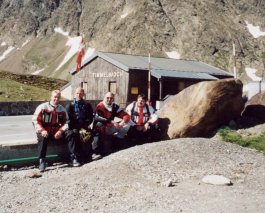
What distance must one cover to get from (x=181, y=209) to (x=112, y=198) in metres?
1.28

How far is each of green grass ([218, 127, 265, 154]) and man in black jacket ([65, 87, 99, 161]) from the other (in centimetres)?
438

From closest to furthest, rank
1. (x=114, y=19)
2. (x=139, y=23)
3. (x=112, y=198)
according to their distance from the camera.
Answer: (x=112, y=198) → (x=139, y=23) → (x=114, y=19)

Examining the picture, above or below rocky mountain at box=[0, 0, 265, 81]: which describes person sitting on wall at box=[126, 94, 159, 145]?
below

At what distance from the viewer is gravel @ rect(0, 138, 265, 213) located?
6.87 metres

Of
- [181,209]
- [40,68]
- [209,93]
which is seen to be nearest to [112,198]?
[181,209]

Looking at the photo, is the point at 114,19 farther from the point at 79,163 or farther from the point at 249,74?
the point at 79,163

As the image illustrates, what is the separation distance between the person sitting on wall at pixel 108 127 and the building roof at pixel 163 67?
1890 cm

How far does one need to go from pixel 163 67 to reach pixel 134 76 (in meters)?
2.69

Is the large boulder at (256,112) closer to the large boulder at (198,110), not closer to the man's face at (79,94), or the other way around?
the large boulder at (198,110)

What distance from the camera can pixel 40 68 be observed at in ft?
536

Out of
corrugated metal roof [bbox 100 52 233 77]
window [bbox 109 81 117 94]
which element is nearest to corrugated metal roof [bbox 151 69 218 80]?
corrugated metal roof [bbox 100 52 233 77]

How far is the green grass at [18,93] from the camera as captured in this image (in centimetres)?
3412

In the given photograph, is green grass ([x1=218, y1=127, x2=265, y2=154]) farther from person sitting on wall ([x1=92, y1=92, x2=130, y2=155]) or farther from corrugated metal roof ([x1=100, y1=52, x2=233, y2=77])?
corrugated metal roof ([x1=100, y1=52, x2=233, y2=77])

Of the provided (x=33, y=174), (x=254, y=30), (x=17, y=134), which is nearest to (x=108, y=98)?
(x=33, y=174)
